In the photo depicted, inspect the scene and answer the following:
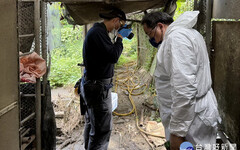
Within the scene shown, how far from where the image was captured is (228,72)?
8.20ft

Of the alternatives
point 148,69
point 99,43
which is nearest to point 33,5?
point 99,43

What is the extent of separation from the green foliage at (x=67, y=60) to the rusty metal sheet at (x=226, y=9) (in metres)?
7.25

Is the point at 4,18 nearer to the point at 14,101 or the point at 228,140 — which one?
the point at 14,101

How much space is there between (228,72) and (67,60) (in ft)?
34.6

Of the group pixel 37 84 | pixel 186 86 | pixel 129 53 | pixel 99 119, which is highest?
pixel 129 53

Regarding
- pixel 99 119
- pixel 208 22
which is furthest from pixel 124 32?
pixel 99 119

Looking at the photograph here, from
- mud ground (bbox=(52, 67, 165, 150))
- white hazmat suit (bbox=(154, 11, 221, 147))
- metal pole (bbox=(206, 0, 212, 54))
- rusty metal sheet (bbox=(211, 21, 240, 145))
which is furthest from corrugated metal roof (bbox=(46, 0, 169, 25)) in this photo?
mud ground (bbox=(52, 67, 165, 150))

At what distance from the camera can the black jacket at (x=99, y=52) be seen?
3164 millimetres

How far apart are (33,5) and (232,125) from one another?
10.7 ft

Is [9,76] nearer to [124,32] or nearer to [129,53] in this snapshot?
[124,32]

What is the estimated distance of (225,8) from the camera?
2451mm

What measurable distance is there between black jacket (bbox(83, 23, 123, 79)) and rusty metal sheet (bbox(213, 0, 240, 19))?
1.35 m

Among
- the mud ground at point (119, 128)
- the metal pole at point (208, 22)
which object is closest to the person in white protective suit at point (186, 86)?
the metal pole at point (208, 22)

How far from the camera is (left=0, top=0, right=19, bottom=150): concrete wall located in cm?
141
